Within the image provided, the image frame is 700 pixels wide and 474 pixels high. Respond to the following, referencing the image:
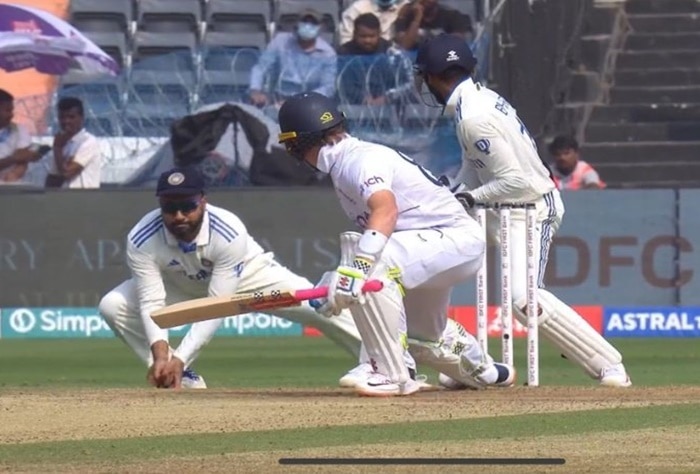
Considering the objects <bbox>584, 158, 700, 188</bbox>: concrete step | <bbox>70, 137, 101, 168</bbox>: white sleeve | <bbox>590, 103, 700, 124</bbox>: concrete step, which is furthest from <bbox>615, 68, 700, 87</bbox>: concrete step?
<bbox>70, 137, 101, 168</bbox>: white sleeve

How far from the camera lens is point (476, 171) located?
354 inches

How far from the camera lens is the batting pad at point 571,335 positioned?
8797 millimetres

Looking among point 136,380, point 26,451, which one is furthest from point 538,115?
point 26,451

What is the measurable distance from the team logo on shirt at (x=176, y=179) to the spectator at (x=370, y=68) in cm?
711

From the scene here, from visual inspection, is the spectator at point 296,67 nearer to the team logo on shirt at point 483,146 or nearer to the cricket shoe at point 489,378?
the team logo on shirt at point 483,146

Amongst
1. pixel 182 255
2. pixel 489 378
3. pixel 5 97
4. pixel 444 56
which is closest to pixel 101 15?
pixel 5 97

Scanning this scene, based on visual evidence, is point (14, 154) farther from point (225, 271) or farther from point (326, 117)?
point (326, 117)

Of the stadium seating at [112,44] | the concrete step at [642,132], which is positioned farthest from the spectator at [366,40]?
the concrete step at [642,132]

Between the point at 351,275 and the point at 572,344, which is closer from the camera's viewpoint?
the point at 351,275

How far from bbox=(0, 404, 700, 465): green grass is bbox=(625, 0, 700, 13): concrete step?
1132 cm

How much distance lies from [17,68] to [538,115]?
4755 mm

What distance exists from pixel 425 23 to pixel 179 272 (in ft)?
25.2

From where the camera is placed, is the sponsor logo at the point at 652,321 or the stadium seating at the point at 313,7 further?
the stadium seating at the point at 313,7

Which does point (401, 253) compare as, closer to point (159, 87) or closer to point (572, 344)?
point (572, 344)
